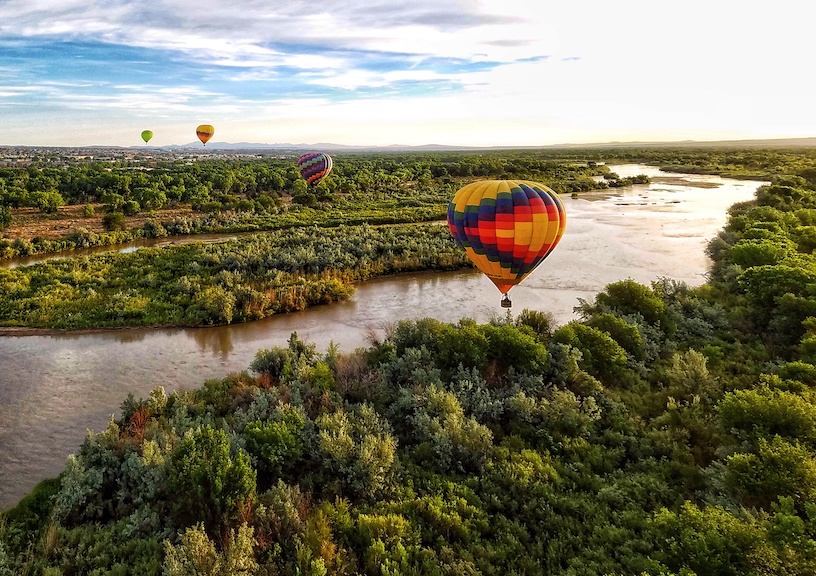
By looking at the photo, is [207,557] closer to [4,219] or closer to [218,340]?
[218,340]

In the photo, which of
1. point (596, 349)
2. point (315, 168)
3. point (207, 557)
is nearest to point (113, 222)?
point (315, 168)

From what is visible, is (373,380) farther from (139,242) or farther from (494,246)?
(139,242)

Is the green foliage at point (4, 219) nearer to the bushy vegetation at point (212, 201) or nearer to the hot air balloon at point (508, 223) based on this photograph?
the bushy vegetation at point (212, 201)

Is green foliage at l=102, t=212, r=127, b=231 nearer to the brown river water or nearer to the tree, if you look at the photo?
the tree

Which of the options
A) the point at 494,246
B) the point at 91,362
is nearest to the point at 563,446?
the point at 494,246

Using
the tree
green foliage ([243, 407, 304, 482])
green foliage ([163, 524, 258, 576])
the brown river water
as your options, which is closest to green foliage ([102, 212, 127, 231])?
the tree

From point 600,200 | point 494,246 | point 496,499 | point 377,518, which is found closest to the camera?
point 377,518
